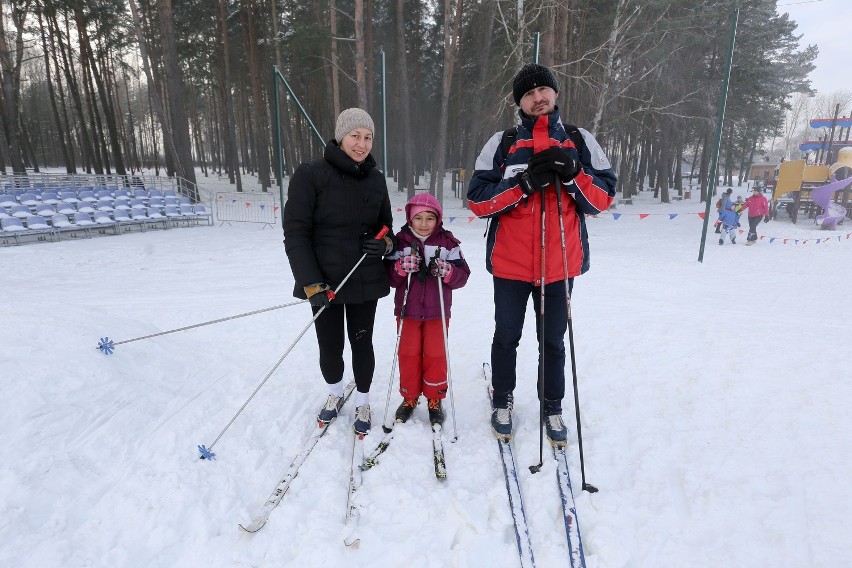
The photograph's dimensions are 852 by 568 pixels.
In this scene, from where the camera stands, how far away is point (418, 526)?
2209 millimetres

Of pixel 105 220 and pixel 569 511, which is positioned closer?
pixel 569 511

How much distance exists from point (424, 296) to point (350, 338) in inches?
22.7

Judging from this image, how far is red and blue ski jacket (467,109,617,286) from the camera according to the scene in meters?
2.48

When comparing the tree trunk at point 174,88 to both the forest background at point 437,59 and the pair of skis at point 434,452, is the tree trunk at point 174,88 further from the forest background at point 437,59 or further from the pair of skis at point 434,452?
the pair of skis at point 434,452

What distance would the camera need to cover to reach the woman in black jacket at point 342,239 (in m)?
2.62

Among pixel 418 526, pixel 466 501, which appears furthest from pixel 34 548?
pixel 466 501

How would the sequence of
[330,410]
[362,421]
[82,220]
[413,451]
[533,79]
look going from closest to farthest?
1. [533,79]
2. [413,451]
3. [362,421]
4. [330,410]
5. [82,220]

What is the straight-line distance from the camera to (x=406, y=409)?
3162mm

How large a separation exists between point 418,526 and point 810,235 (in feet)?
50.5

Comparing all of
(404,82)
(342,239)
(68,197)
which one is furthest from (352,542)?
(404,82)

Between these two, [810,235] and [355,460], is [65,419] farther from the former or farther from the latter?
[810,235]

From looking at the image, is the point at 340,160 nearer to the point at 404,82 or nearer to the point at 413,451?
the point at 413,451

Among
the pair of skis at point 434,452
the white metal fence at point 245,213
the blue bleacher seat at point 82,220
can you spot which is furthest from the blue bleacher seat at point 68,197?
the pair of skis at point 434,452

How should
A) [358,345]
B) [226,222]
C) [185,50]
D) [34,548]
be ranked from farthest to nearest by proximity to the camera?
[185,50], [226,222], [358,345], [34,548]
